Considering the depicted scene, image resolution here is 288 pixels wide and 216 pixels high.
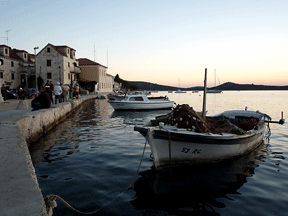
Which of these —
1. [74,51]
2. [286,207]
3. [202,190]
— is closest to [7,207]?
[202,190]

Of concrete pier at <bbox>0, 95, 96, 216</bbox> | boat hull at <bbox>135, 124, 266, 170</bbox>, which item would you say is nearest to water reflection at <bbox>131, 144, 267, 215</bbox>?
boat hull at <bbox>135, 124, 266, 170</bbox>

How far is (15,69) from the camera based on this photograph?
45.4 meters

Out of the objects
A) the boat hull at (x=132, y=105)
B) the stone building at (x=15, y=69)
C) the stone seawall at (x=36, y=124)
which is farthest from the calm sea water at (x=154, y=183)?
the stone building at (x=15, y=69)

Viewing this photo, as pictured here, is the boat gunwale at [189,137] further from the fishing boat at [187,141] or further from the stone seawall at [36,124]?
the stone seawall at [36,124]

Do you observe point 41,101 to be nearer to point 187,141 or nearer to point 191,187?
point 187,141

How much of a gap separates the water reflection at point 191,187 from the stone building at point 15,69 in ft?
144

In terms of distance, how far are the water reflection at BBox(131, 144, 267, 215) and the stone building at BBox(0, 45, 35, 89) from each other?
44042 millimetres

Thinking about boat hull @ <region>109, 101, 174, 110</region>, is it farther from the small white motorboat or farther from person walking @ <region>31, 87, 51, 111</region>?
the small white motorboat

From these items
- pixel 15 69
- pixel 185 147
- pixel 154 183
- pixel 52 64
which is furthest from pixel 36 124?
pixel 52 64

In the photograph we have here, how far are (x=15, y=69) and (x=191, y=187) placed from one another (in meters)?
50.0

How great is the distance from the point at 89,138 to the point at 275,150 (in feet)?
27.9

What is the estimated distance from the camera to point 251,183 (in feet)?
19.2

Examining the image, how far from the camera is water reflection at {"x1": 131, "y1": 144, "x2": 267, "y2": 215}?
4.55 m

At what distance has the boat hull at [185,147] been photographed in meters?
5.83
